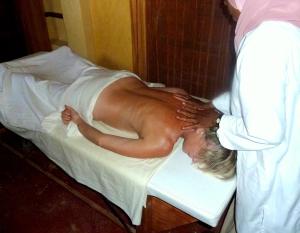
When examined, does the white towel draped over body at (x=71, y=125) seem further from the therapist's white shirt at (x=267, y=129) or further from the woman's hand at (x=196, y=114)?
Answer: the therapist's white shirt at (x=267, y=129)

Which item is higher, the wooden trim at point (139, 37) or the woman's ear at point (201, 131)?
the wooden trim at point (139, 37)

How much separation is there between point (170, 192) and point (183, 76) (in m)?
1.02

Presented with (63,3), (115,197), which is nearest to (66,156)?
(115,197)

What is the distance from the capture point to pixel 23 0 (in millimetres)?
2279

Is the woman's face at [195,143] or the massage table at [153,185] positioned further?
the woman's face at [195,143]

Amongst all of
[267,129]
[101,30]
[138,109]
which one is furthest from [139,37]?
[267,129]

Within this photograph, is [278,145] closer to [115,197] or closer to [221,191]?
[221,191]

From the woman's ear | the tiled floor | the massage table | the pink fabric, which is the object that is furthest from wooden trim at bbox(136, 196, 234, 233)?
the pink fabric

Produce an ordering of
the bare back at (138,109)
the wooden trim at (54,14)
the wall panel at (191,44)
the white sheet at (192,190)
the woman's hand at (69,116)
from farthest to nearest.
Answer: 1. the wooden trim at (54,14)
2. the wall panel at (191,44)
3. the woman's hand at (69,116)
4. the bare back at (138,109)
5. the white sheet at (192,190)

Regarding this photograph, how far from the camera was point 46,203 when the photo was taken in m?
1.69

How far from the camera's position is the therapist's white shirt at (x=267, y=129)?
0.77 metres

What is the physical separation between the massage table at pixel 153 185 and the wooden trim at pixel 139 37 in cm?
75

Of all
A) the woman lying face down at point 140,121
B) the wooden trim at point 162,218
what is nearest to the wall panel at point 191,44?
the woman lying face down at point 140,121

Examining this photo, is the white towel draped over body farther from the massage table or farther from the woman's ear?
the woman's ear
